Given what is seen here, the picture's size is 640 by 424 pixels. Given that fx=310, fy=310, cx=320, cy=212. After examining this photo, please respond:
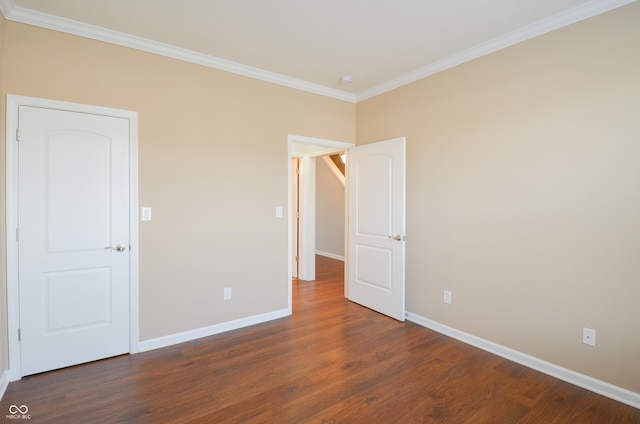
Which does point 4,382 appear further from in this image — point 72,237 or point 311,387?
point 311,387

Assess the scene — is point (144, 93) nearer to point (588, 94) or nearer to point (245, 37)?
point (245, 37)

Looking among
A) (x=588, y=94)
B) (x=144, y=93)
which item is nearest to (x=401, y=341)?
(x=588, y=94)

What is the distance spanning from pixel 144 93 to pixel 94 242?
1.38 meters

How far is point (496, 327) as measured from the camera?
2820 mm

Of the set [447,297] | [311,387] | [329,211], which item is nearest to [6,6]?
[311,387]

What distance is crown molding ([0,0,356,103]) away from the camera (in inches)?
91.0

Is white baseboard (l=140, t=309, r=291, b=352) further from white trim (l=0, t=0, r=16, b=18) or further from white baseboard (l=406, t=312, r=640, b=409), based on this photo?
white trim (l=0, t=0, r=16, b=18)

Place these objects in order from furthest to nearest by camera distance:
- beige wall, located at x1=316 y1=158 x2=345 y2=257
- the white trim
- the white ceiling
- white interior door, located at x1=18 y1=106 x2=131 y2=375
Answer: beige wall, located at x1=316 y1=158 x2=345 y2=257 < white interior door, located at x1=18 y1=106 x2=131 y2=375 < the white ceiling < the white trim

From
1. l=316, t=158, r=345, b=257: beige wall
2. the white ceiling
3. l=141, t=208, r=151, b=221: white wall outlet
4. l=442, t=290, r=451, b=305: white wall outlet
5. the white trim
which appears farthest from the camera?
l=316, t=158, r=345, b=257: beige wall

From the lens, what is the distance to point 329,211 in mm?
7668

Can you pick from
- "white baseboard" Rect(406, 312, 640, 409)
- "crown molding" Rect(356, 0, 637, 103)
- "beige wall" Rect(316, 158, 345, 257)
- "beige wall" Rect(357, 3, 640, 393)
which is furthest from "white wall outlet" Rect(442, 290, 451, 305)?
"beige wall" Rect(316, 158, 345, 257)

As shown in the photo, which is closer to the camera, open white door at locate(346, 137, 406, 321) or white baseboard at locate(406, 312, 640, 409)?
white baseboard at locate(406, 312, 640, 409)

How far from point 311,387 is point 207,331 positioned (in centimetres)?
139

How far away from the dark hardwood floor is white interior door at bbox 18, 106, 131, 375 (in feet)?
0.86
